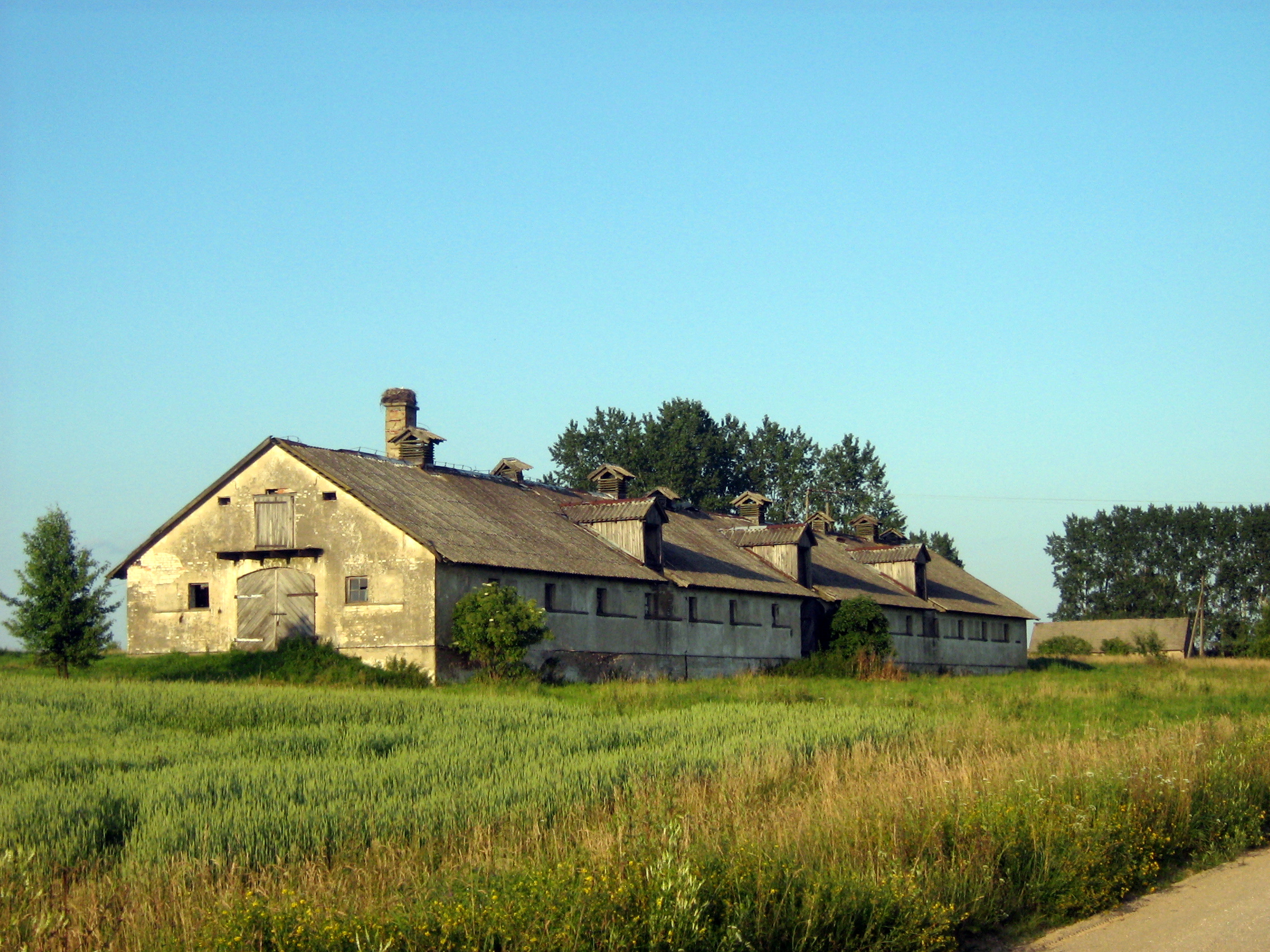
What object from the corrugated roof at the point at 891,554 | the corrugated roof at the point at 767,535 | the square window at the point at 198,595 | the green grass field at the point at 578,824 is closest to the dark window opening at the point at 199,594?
the square window at the point at 198,595

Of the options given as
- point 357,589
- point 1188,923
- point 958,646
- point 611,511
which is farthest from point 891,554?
point 1188,923

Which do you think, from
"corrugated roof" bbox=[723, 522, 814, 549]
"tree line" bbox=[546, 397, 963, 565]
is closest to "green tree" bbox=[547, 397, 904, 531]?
"tree line" bbox=[546, 397, 963, 565]

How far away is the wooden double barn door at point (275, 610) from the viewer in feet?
118

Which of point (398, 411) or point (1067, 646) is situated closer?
point (398, 411)

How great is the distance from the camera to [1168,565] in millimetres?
123188

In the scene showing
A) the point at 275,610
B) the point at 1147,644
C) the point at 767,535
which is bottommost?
the point at 1147,644

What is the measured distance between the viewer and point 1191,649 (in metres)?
112

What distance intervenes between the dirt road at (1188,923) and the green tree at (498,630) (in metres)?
22.4

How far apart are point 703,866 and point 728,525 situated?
1776 inches

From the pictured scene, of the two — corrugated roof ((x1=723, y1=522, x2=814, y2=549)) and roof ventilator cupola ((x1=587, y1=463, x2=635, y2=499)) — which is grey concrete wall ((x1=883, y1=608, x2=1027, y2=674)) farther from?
roof ventilator cupola ((x1=587, y1=463, x2=635, y2=499))

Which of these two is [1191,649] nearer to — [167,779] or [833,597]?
[833,597]

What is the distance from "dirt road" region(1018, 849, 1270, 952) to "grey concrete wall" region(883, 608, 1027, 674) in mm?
37388

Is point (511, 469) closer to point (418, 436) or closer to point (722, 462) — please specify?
point (418, 436)

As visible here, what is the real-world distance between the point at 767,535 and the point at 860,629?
16.5 feet
